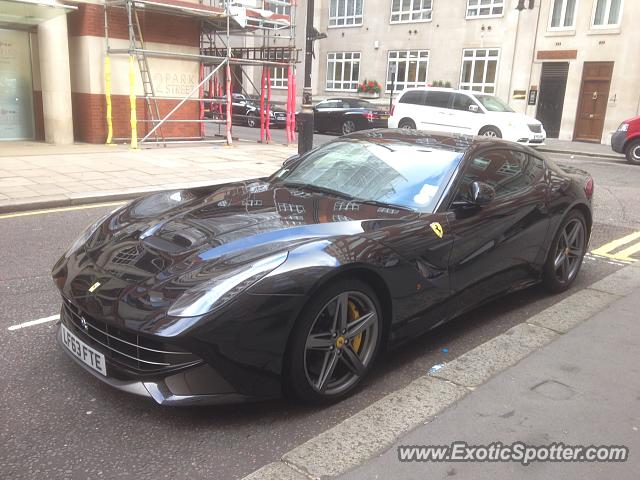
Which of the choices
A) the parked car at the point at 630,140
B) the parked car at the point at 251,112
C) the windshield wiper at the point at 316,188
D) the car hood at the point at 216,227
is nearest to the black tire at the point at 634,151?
the parked car at the point at 630,140

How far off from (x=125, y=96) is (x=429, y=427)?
13.8 metres

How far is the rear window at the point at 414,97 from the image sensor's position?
1941cm

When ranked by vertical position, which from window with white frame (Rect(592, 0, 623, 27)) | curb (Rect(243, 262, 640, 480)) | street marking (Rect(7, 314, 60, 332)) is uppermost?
window with white frame (Rect(592, 0, 623, 27))

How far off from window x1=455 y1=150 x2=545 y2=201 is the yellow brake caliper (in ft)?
3.95

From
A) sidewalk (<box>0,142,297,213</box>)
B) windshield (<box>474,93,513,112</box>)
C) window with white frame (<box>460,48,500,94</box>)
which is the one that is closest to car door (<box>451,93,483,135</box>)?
windshield (<box>474,93,513,112</box>)

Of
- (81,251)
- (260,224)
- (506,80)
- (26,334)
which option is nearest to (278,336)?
(260,224)

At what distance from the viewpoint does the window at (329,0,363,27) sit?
3334cm

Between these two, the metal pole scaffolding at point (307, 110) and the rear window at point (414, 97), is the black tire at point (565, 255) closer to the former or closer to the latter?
the metal pole scaffolding at point (307, 110)

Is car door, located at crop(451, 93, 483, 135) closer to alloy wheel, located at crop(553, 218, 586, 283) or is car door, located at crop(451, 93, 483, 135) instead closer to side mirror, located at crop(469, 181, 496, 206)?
alloy wheel, located at crop(553, 218, 586, 283)

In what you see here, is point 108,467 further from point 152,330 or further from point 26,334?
point 26,334

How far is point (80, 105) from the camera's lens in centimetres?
1473

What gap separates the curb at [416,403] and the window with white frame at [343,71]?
30775 mm

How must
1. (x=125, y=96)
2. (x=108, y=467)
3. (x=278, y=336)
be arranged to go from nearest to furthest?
1. (x=108, y=467)
2. (x=278, y=336)
3. (x=125, y=96)

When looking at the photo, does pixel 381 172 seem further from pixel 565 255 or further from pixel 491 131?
pixel 491 131
